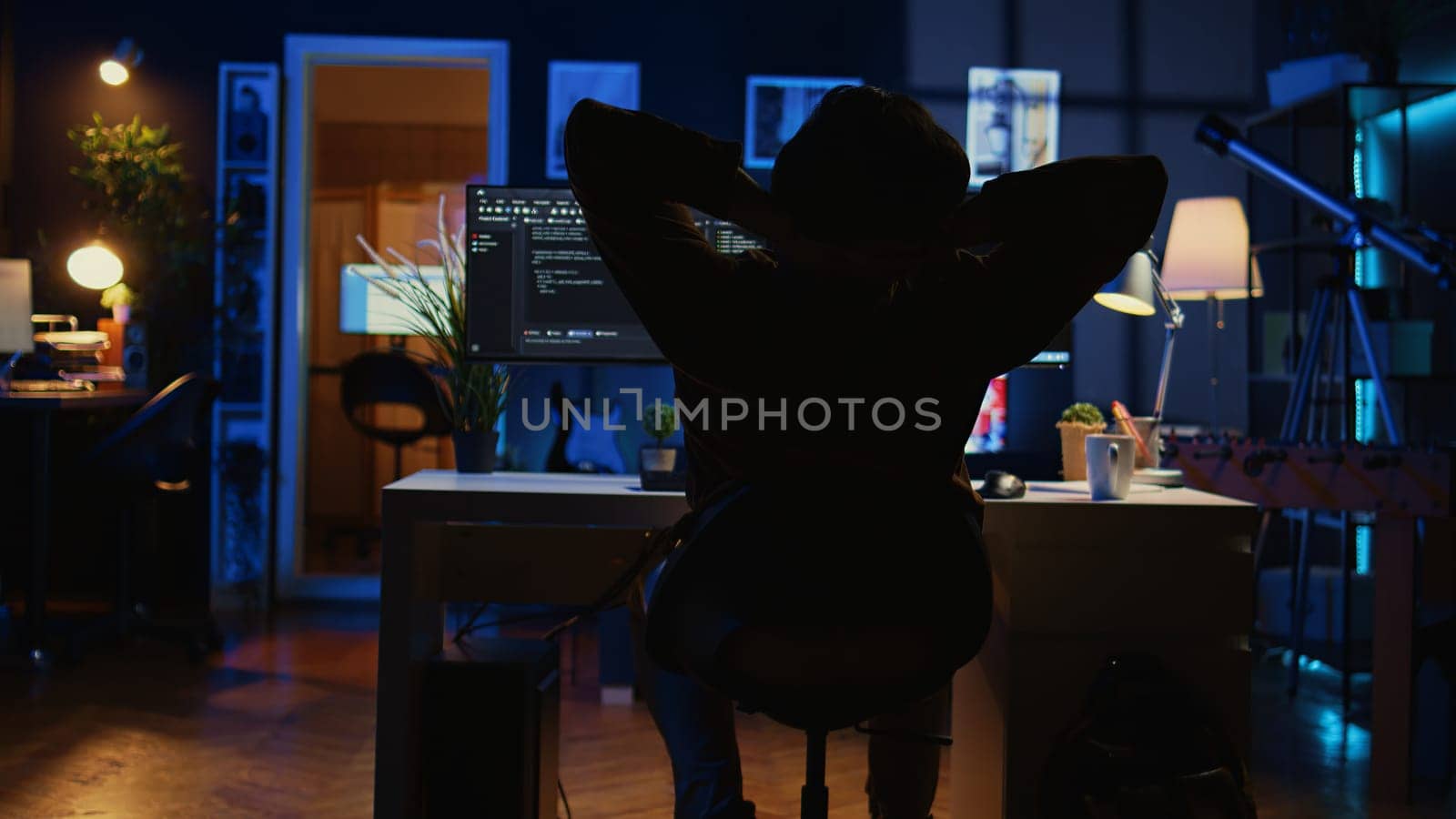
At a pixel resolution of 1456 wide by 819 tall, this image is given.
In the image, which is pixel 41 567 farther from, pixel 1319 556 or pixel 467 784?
pixel 1319 556

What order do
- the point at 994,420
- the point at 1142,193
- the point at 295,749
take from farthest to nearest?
the point at 994,420 < the point at 295,749 < the point at 1142,193

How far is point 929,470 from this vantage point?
1.28 m

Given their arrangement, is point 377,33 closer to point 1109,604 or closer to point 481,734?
point 481,734

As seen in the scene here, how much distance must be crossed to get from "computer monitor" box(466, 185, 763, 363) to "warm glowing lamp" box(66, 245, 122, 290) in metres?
3.00

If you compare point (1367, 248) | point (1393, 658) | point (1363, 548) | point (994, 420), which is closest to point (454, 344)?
point (994, 420)

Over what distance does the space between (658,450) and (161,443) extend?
247 centimetres

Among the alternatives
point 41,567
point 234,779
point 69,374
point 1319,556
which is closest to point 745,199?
point 234,779

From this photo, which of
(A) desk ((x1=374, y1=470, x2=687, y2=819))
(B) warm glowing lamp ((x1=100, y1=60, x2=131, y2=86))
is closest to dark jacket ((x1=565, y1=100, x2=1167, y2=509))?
(A) desk ((x1=374, y1=470, x2=687, y2=819))

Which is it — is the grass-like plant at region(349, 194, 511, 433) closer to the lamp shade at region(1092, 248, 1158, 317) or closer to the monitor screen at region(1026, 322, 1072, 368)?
the monitor screen at region(1026, 322, 1072, 368)

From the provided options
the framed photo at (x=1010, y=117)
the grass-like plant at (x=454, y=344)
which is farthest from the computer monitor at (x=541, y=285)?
the framed photo at (x=1010, y=117)

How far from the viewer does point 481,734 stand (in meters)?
1.87

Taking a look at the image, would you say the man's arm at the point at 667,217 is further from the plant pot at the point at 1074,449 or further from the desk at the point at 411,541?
the plant pot at the point at 1074,449

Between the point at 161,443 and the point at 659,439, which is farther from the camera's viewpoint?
the point at 161,443

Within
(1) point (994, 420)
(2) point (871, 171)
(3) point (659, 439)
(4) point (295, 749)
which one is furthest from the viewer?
(1) point (994, 420)
